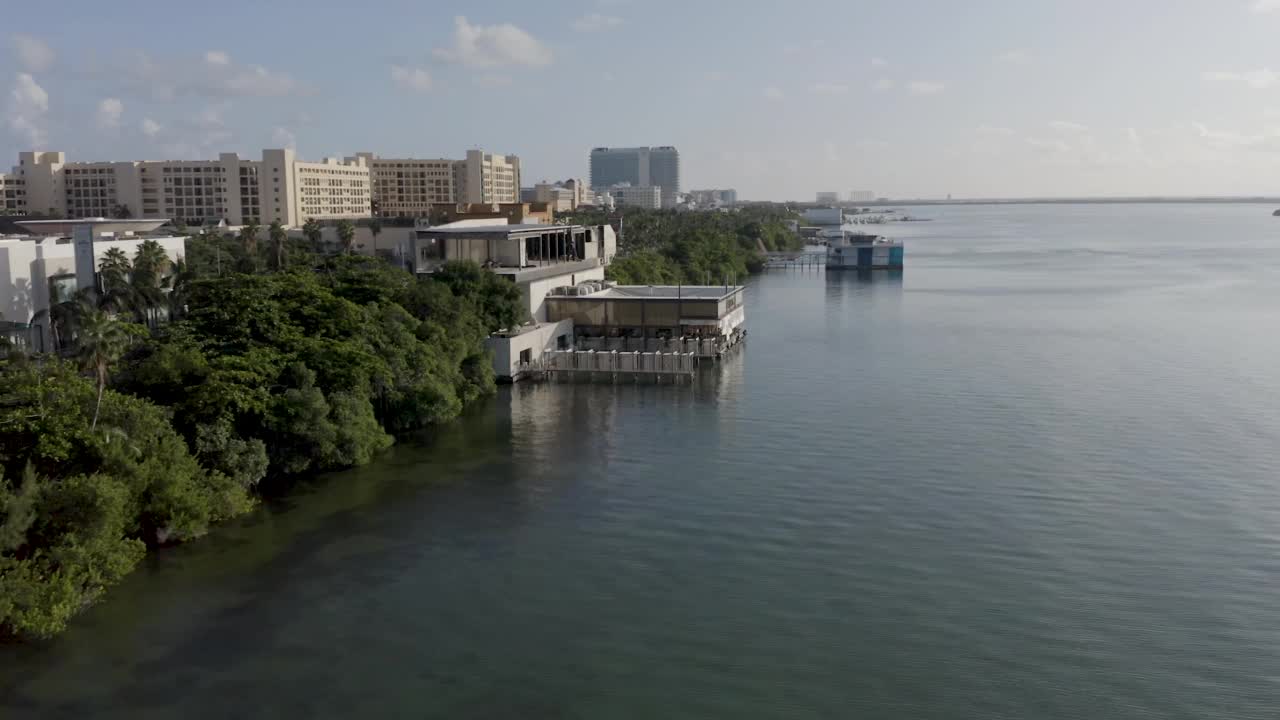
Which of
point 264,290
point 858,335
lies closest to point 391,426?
point 264,290

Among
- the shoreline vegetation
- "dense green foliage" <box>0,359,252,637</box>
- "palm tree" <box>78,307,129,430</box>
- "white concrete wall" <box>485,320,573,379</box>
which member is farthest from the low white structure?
"white concrete wall" <box>485,320,573,379</box>

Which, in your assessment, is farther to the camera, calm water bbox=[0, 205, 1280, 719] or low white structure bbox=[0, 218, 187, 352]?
low white structure bbox=[0, 218, 187, 352]

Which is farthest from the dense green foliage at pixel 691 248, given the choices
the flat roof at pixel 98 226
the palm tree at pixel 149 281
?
the palm tree at pixel 149 281

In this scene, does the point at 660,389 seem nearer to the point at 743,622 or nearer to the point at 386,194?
the point at 743,622

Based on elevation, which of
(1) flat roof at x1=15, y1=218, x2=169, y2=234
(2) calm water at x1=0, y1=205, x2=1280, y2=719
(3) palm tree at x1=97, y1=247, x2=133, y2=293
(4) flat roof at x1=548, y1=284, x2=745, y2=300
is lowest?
(2) calm water at x1=0, y1=205, x2=1280, y2=719

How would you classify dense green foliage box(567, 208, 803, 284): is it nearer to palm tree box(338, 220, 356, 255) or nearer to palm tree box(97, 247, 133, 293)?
palm tree box(338, 220, 356, 255)

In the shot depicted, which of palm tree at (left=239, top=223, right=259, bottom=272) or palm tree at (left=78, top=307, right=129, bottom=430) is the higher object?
palm tree at (left=239, top=223, right=259, bottom=272)

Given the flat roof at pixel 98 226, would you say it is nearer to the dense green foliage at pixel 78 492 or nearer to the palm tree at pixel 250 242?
the palm tree at pixel 250 242
